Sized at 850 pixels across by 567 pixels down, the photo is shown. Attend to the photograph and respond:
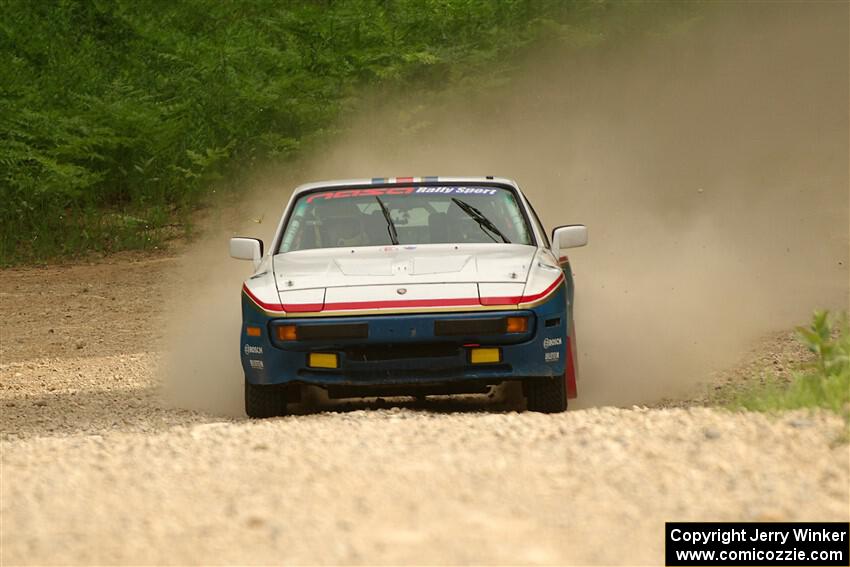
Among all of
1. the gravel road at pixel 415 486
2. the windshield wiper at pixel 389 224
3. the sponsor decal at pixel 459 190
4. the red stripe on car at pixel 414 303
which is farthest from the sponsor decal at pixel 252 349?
the sponsor decal at pixel 459 190

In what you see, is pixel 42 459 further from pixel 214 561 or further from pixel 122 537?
pixel 214 561

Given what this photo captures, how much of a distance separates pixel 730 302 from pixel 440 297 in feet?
23.0

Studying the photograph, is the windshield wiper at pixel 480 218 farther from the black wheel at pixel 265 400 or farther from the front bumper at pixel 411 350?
the black wheel at pixel 265 400

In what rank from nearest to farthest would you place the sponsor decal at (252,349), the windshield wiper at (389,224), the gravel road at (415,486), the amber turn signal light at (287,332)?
the gravel road at (415,486), the amber turn signal light at (287,332), the sponsor decal at (252,349), the windshield wiper at (389,224)

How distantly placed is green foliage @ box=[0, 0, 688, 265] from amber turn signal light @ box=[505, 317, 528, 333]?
13.3 m

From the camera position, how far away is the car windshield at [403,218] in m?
9.16

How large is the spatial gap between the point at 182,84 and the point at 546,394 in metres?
16.2

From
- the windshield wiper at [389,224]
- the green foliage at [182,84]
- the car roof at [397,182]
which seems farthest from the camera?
the green foliage at [182,84]

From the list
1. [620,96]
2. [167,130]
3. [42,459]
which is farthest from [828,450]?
[620,96]

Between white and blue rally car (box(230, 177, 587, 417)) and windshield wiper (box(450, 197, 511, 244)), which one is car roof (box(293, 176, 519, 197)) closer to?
windshield wiper (box(450, 197, 511, 244))

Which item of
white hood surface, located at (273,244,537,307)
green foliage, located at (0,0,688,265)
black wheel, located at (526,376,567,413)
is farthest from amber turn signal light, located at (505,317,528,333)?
green foliage, located at (0,0,688,265)

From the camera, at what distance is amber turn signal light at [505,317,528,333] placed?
7801 millimetres

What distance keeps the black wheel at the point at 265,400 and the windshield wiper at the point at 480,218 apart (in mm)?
1829

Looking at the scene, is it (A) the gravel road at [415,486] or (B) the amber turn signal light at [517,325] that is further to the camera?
(B) the amber turn signal light at [517,325]
